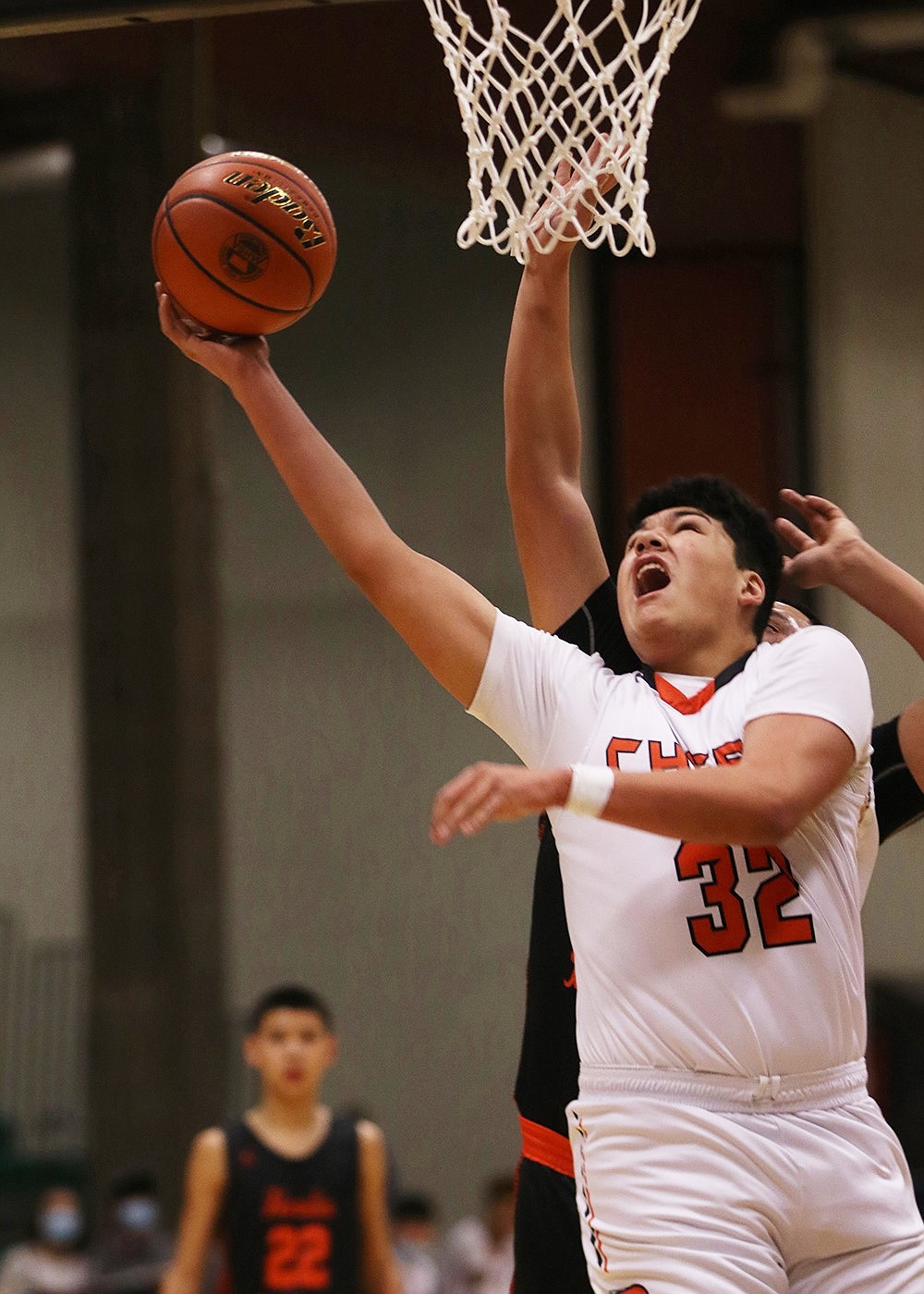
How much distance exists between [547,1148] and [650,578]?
959 millimetres

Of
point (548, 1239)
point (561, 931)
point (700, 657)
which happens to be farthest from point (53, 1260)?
point (700, 657)

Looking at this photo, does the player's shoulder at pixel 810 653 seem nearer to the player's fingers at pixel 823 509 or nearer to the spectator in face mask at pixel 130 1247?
the player's fingers at pixel 823 509

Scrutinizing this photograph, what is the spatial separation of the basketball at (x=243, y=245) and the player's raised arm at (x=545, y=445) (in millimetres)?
369

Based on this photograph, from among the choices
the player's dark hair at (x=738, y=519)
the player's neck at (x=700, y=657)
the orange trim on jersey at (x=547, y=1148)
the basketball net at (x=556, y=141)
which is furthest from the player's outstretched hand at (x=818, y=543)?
the orange trim on jersey at (x=547, y=1148)

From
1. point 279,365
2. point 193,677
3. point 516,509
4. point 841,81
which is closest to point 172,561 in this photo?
point 193,677

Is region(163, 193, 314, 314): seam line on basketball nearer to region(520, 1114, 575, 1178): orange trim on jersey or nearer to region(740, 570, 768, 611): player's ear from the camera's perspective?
region(740, 570, 768, 611): player's ear

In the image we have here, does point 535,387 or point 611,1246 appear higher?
point 535,387

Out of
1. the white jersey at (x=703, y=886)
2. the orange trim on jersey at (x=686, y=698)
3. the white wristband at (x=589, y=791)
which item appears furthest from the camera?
the orange trim on jersey at (x=686, y=698)

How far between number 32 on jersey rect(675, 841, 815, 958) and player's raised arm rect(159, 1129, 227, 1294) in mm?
2807

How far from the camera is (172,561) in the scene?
813 centimetres

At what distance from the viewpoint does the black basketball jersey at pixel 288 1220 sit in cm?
497

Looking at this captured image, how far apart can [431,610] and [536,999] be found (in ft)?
2.46

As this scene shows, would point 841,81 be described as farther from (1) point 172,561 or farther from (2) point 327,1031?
(2) point 327,1031

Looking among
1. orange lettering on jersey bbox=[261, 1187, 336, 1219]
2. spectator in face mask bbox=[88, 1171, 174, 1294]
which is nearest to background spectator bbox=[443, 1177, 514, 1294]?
spectator in face mask bbox=[88, 1171, 174, 1294]
